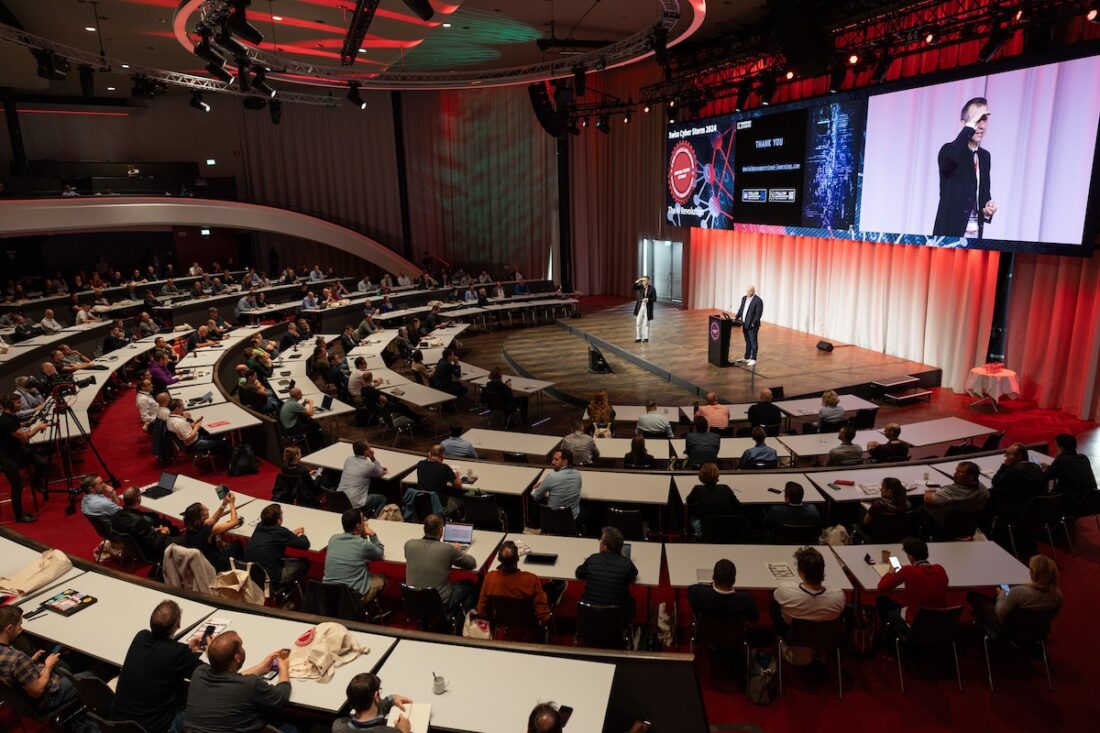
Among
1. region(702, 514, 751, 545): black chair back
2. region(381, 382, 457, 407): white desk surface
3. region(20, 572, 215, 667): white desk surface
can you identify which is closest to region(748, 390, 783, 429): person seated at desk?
region(702, 514, 751, 545): black chair back

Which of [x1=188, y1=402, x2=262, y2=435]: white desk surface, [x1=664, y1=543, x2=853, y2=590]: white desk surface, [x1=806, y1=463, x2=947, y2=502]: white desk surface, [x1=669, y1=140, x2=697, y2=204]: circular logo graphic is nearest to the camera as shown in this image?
[x1=664, y1=543, x2=853, y2=590]: white desk surface

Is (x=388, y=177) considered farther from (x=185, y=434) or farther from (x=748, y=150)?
(x=185, y=434)

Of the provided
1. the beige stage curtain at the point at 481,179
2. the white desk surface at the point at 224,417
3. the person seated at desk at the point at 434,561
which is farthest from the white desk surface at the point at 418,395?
the beige stage curtain at the point at 481,179

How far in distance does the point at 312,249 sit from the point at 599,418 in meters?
20.0

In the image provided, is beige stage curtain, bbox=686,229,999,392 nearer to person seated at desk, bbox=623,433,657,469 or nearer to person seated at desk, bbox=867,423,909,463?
person seated at desk, bbox=867,423,909,463

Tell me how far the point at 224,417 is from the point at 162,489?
233 cm

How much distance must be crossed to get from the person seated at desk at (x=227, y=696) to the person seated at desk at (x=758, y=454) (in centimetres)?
492

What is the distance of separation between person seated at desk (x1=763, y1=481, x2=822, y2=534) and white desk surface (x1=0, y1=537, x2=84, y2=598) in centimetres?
525

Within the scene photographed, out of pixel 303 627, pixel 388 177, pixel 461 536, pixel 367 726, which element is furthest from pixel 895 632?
pixel 388 177

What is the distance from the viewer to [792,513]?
557 centimetres

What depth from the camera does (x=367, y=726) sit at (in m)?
3.13

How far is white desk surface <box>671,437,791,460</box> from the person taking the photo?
7.34 m

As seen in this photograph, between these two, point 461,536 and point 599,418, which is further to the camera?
point 599,418

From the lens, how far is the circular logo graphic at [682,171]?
16750 mm
